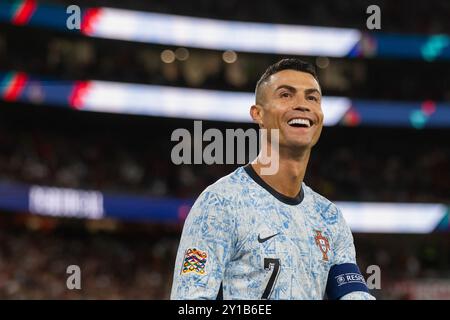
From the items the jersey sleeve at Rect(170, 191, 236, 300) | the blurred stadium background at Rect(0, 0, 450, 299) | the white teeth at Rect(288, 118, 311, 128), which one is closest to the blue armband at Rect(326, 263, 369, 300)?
the jersey sleeve at Rect(170, 191, 236, 300)

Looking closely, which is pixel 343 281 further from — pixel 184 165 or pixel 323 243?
pixel 184 165

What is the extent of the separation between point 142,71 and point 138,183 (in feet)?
14.9

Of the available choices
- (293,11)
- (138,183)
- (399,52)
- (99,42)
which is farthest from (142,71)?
(399,52)

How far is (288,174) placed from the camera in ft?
15.0

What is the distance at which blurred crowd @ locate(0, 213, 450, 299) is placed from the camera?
2258 cm

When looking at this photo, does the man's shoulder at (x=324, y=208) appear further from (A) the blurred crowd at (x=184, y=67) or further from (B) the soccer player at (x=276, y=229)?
(A) the blurred crowd at (x=184, y=67)

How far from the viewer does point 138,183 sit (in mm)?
28078

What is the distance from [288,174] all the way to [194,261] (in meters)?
0.83

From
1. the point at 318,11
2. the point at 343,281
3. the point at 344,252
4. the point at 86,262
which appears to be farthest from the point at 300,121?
the point at 318,11

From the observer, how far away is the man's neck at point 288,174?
4.57 m

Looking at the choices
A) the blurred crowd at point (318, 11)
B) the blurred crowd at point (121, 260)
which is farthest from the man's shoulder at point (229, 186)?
the blurred crowd at point (318, 11)

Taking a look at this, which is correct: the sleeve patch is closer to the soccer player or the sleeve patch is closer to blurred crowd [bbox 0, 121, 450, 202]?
the soccer player

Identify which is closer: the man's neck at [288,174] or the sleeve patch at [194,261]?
the sleeve patch at [194,261]
